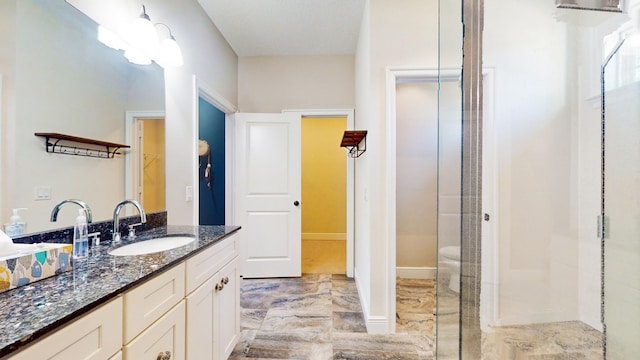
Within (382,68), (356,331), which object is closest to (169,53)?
(382,68)

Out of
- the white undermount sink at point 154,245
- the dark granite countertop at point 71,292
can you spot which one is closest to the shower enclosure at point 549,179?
the dark granite countertop at point 71,292

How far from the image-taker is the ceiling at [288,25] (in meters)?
2.24

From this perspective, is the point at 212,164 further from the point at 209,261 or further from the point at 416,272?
the point at 416,272

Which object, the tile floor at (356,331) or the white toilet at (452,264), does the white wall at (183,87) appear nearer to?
the tile floor at (356,331)

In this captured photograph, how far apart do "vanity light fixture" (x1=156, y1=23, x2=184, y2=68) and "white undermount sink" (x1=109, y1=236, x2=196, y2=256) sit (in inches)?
45.3

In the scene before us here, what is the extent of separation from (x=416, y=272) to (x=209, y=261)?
8.19ft

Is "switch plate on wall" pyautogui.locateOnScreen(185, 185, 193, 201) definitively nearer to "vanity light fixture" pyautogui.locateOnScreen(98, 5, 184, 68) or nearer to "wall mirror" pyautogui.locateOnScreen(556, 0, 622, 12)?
"vanity light fixture" pyautogui.locateOnScreen(98, 5, 184, 68)

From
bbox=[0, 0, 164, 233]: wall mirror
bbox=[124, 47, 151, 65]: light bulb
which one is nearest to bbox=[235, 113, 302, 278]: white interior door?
bbox=[124, 47, 151, 65]: light bulb

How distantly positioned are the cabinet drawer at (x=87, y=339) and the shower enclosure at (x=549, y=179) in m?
1.34

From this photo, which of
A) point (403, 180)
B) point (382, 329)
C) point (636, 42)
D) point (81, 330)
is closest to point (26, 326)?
point (81, 330)

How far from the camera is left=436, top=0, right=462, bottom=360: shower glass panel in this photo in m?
1.22

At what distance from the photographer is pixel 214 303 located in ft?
4.50

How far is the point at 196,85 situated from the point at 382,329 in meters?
2.44

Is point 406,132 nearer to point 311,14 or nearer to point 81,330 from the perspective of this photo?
point 311,14
